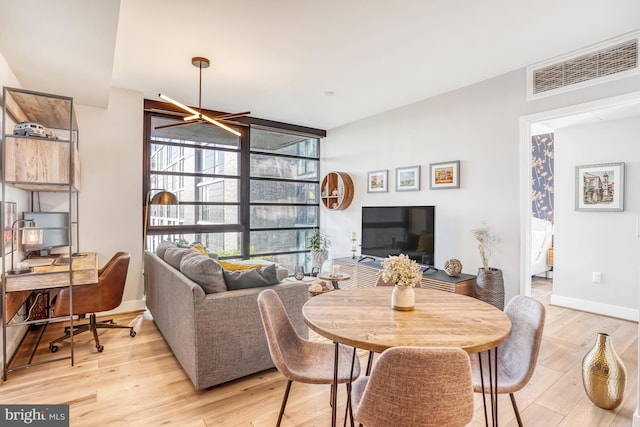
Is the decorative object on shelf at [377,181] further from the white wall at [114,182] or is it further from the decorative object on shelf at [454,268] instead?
the white wall at [114,182]

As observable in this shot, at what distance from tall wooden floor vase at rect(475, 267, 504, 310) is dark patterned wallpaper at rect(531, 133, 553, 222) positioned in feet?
11.2

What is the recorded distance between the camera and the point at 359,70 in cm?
363

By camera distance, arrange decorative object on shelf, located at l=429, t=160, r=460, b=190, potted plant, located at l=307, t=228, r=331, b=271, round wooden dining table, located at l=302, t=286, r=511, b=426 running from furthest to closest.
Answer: potted plant, located at l=307, t=228, r=331, b=271, decorative object on shelf, located at l=429, t=160, r=460, b=190, round wooden dining table, located at l=302, t=286, r=511, b=426

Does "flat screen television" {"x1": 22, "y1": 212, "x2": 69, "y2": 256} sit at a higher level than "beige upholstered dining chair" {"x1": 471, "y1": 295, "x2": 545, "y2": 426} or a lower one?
higher

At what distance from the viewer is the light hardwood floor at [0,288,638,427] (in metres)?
2.03

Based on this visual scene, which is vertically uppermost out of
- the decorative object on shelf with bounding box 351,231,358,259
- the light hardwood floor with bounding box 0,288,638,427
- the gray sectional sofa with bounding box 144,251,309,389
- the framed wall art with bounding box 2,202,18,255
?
the framed wall art with bounding box 2,202,18,255

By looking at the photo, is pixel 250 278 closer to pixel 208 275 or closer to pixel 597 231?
pixel 208 275

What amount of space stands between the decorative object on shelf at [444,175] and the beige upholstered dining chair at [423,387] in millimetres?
3382

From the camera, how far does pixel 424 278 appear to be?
376 centimetres

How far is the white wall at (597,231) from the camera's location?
154 inches

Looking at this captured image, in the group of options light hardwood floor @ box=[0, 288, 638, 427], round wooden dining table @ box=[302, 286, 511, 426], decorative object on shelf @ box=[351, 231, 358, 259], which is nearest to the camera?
round wooden dining table @ box=[302, 286, 511, 426]

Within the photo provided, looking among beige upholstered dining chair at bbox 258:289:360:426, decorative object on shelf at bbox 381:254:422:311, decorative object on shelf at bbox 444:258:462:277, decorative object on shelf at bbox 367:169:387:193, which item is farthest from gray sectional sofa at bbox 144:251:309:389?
decorative object on shelf at bbox 367:169:387:193

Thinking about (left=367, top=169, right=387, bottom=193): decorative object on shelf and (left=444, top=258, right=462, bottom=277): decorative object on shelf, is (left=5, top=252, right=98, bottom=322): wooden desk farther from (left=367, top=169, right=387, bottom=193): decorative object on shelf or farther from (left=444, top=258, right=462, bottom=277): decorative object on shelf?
(left=367, top=169, right=387, bottom=193): decorative object on shelf

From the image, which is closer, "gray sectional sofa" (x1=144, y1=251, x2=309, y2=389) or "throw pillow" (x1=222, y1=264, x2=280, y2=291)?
"gray sectional sofa" (x1=144, y1=251, x2=309, y2=389)
